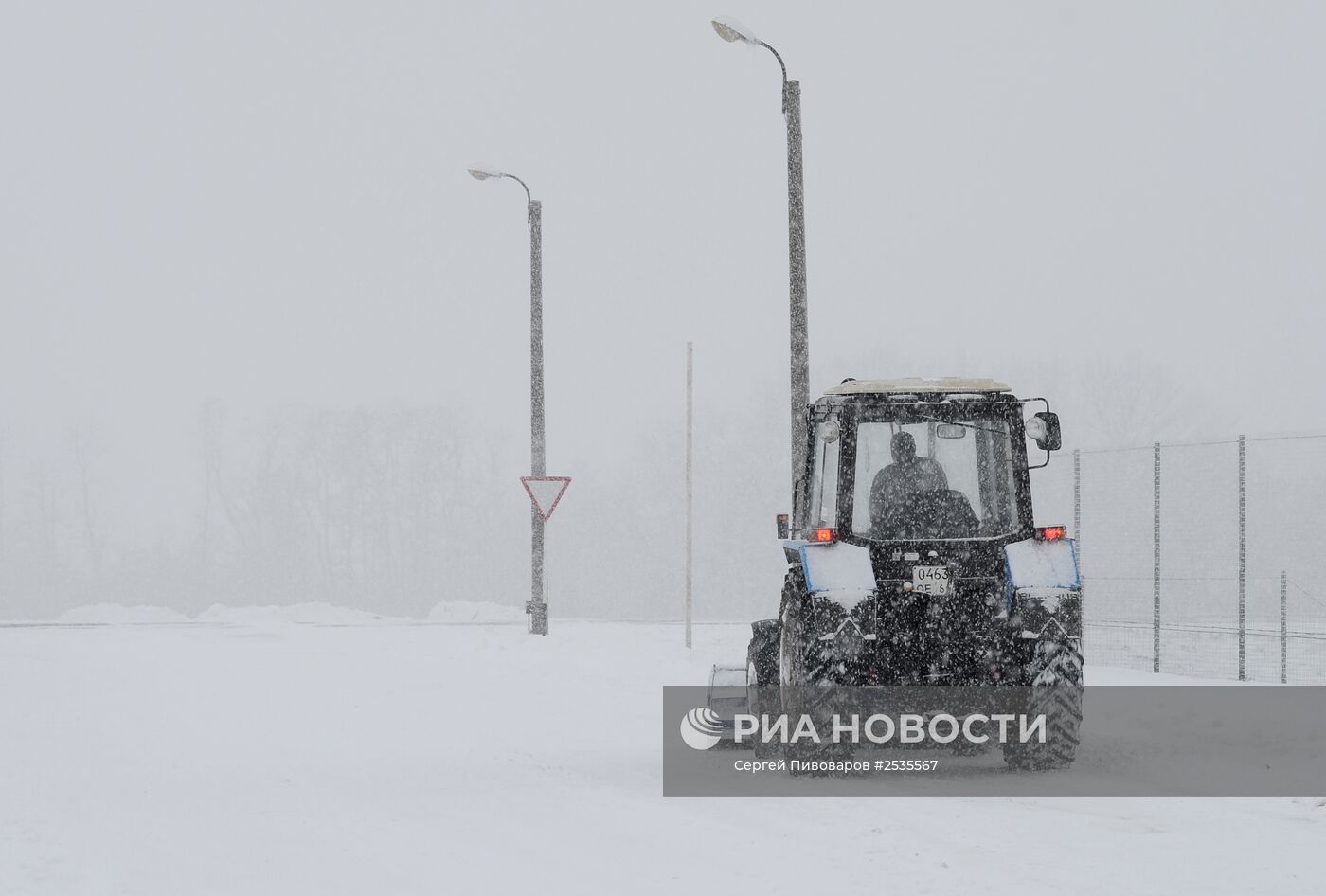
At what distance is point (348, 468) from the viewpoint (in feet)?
244

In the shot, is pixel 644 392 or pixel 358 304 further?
pixel 358 304

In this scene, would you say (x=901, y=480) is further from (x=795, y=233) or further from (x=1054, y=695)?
(x=795, y=233)

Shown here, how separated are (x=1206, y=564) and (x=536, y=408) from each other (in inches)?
443

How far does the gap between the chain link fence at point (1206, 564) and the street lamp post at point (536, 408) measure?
838cm

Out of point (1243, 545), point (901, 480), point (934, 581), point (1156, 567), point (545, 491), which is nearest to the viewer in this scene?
point (934, 581)

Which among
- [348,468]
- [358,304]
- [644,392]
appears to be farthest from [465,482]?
[358,304]

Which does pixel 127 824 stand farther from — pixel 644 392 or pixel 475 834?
pixel 644 392

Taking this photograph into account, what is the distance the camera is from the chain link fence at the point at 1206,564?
18.7m

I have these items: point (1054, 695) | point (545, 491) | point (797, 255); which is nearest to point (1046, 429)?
point (1054, 695)

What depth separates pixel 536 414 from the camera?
26781mm

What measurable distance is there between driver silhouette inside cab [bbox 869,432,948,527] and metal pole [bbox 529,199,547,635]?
1525 centimetres

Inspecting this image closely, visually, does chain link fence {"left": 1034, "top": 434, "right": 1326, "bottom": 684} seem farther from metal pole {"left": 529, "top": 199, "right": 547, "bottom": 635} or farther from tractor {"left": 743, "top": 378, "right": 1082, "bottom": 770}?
metal pole {"left": 529, "top": 199, "right": 547, "bottom": 635}

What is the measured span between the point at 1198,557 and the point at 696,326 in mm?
94130

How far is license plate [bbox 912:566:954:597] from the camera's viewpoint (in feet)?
32.7
